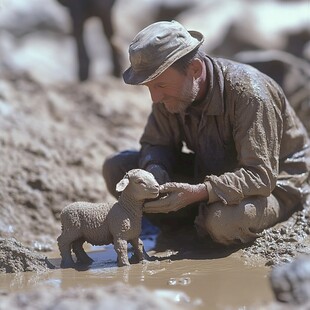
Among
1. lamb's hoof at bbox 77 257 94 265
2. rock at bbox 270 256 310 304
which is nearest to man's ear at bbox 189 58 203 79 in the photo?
lamb's hoof at bbox 77 257 94 265

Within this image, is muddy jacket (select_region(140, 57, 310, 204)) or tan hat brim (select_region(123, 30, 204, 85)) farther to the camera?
muddy jacket (select_region(140, 57, 310, 204))

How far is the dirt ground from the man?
30 centimetres

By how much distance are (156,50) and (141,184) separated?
3.44 feet

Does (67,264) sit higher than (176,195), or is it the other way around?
(176,195)

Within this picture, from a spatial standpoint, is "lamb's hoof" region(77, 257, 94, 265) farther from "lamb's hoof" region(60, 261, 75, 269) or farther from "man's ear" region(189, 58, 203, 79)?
"man's ear" region(189, 58, 203, 79)

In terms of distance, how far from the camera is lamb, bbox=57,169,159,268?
670 cm

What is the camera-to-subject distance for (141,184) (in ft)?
21.8

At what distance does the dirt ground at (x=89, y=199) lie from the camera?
18.0ft

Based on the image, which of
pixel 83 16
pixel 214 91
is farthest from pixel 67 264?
pixel 83 16

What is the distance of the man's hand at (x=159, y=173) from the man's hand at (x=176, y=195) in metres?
0.23

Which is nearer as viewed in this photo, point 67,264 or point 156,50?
point 156,50

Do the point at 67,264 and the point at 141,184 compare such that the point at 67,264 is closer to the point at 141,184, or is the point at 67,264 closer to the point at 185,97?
the point at 141,184

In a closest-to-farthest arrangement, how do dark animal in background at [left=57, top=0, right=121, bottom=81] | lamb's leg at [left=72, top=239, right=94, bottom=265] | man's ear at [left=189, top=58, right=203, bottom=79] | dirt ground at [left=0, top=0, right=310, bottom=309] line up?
dirt ground at [left=0, top=0, right=310, bottom=309] → man's ear at [left=189, top=58, right=203, bottom=79] → lamb's leg at [left=72, top=239, right=94, bottom=265] → dark animal in background at [left=57, top=0, right=121, bottom=81]

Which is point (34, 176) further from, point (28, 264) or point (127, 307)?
point (127, 307)
